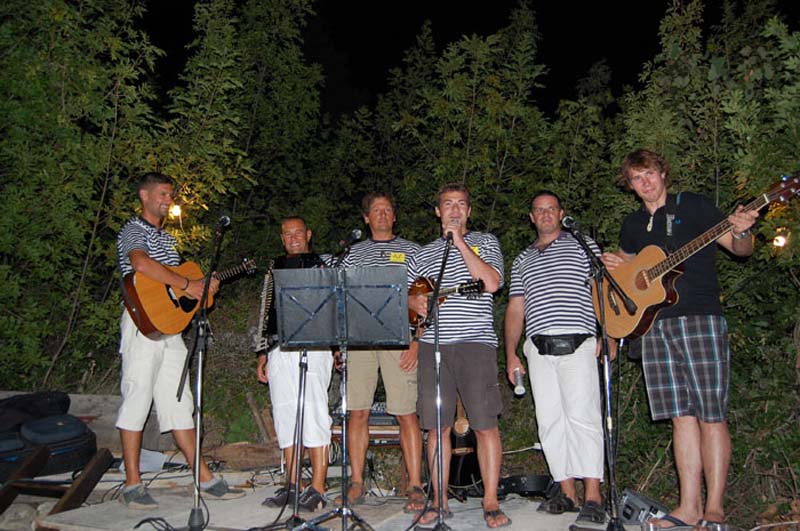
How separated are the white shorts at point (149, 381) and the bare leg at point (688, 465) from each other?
10.0 feet

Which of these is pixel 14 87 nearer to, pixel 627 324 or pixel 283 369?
pixel 283 369

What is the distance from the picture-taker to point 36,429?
196 inches

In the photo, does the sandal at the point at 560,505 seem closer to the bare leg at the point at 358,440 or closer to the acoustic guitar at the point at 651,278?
the acoustic guitar at the point at 651,278

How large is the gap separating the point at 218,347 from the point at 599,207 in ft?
13.4

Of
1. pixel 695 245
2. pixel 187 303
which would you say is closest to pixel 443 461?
pixel 695 245

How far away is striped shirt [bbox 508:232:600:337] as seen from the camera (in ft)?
13.6

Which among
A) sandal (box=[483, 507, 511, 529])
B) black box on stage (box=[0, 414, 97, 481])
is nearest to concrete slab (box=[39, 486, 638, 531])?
sandal (box=[483, 507, 511, 529])

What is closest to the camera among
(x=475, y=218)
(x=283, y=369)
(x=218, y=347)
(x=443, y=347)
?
(x=443, y=347)

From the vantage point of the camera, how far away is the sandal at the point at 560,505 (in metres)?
4.10

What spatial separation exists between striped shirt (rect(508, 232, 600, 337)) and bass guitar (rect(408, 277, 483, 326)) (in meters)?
0.51

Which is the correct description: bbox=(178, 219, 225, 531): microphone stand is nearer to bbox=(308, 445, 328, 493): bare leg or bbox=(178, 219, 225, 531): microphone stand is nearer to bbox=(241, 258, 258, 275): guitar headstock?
bbox=(241, 258, 258, 275): guitar headstock

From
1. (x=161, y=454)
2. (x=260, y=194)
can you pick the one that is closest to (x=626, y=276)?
(x=161, y=454)

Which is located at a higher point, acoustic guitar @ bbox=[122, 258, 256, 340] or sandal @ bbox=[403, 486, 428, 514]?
acoustic guitar @ bbox=[122, 258, 256, 340]

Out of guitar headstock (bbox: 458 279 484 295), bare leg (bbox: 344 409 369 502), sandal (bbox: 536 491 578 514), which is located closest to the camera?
guitar headstock (bbox: 458 279 484 295)
